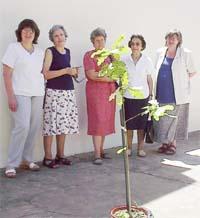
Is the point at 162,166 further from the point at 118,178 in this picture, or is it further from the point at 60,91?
the point at 60,91

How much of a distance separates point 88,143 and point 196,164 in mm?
1490

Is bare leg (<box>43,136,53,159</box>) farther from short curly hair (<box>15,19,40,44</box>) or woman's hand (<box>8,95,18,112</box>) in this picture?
short curly hair (<box>15,19,40,44</box>)

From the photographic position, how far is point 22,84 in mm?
5359

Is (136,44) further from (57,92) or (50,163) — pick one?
(50,163)

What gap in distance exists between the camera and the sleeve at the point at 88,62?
596 cm

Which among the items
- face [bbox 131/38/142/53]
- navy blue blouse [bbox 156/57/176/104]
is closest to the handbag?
navy blue blouse [bbox 156/57/176/104]

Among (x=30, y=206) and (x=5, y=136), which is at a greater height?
(x=5, y=136)

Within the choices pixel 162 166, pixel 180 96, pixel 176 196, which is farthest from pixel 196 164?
pixel 176 196

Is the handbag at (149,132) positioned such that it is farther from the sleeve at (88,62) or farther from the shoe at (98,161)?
the sleeve at (88,62)

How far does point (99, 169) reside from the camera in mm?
5844

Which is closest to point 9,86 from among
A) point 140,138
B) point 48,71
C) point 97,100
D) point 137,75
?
point 48,71

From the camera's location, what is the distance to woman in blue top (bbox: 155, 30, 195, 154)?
6.65 metres

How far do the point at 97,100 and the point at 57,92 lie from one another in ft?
→ 1.92

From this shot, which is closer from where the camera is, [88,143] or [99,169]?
[99,169]
